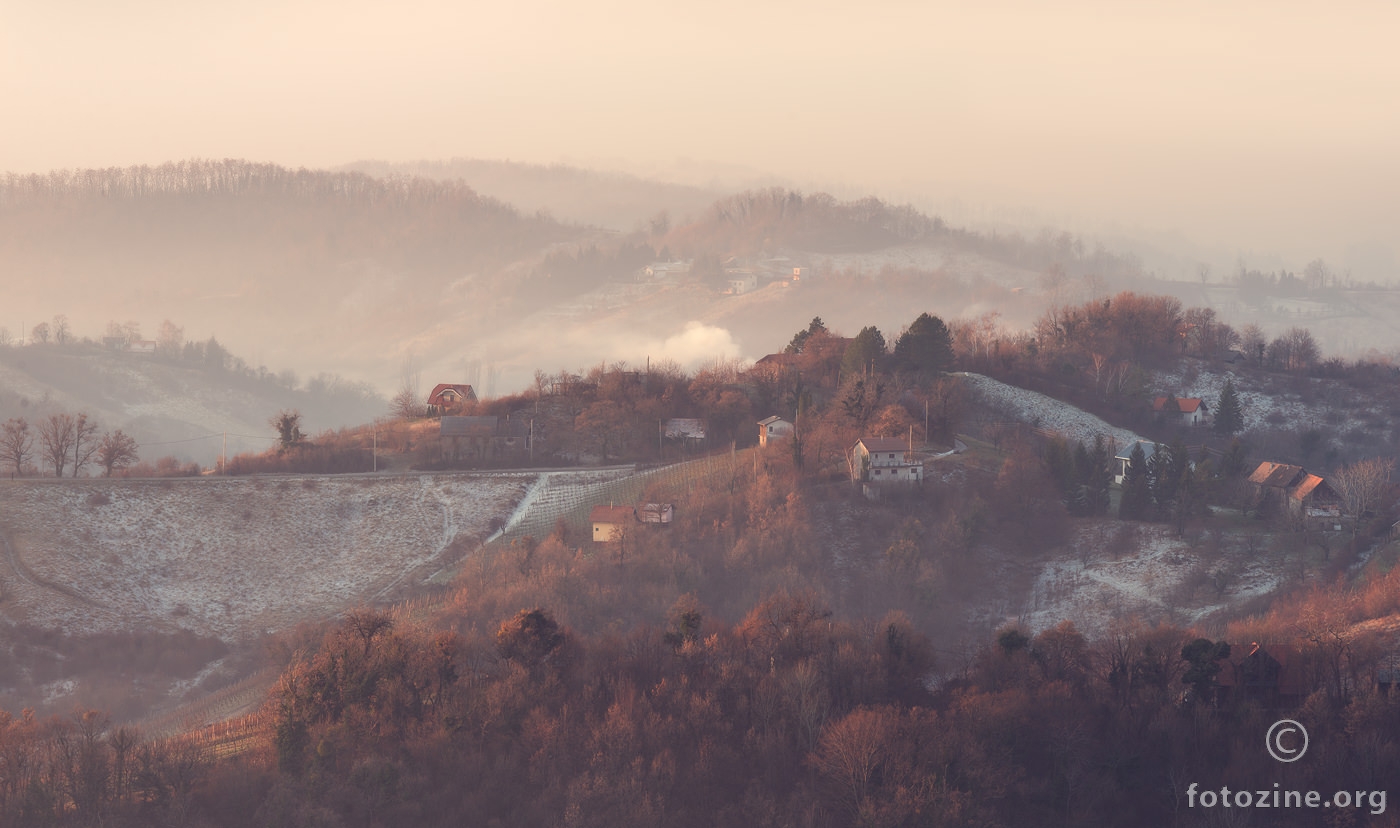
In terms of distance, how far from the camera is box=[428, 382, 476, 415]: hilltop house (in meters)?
96.9

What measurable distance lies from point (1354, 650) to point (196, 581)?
59605 millimetres

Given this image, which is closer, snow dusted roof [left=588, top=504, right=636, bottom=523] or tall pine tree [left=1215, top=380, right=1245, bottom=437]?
snow dusted roof [left=588, top=504, right=636, bottom=523]

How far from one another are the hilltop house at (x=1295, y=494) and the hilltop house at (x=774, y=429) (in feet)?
96.7

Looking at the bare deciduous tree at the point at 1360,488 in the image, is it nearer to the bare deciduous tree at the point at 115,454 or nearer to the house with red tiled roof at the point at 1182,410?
the house with red tiled roof at the point at 1182,410

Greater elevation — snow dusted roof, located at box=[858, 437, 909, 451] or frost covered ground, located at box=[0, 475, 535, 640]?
snow dusted roof, located at box=[858, 437, 909, 451]

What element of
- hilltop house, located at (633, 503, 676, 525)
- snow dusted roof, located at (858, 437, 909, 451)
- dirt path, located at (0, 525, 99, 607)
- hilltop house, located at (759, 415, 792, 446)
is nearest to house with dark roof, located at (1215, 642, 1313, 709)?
snow dusted roof, located at (858, 437, 909, 451)

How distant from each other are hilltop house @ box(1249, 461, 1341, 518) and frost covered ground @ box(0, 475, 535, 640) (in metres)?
46.0

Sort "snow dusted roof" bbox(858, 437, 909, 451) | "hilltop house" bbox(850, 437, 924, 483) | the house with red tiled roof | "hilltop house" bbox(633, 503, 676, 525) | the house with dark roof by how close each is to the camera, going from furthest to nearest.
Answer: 1. the house with red tiled roof
2. "snow dusted roof" bbox(858, 437, 909, 451)
3. "hilltop house" bbox(850, 437, 924, 483)
4. "hilltop house" bbox(633, 503, 676, 525)
5. the house with dark roof

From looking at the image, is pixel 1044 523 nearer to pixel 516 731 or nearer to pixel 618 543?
pixel 618 543

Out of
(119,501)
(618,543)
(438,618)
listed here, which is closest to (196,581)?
(119,501)

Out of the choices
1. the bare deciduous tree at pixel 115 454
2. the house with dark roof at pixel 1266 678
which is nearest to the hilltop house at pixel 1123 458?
the house with dark roof at pixel 1266 678

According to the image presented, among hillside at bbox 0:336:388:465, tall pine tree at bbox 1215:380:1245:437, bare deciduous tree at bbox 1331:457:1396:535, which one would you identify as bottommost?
hillside at bbox 0:336:388:465

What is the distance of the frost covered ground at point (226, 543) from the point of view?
215ft

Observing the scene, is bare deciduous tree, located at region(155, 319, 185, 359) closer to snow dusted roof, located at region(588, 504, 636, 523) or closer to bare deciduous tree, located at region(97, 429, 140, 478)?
bare deciduous tree, located at region(97, 429, 140, 478)
